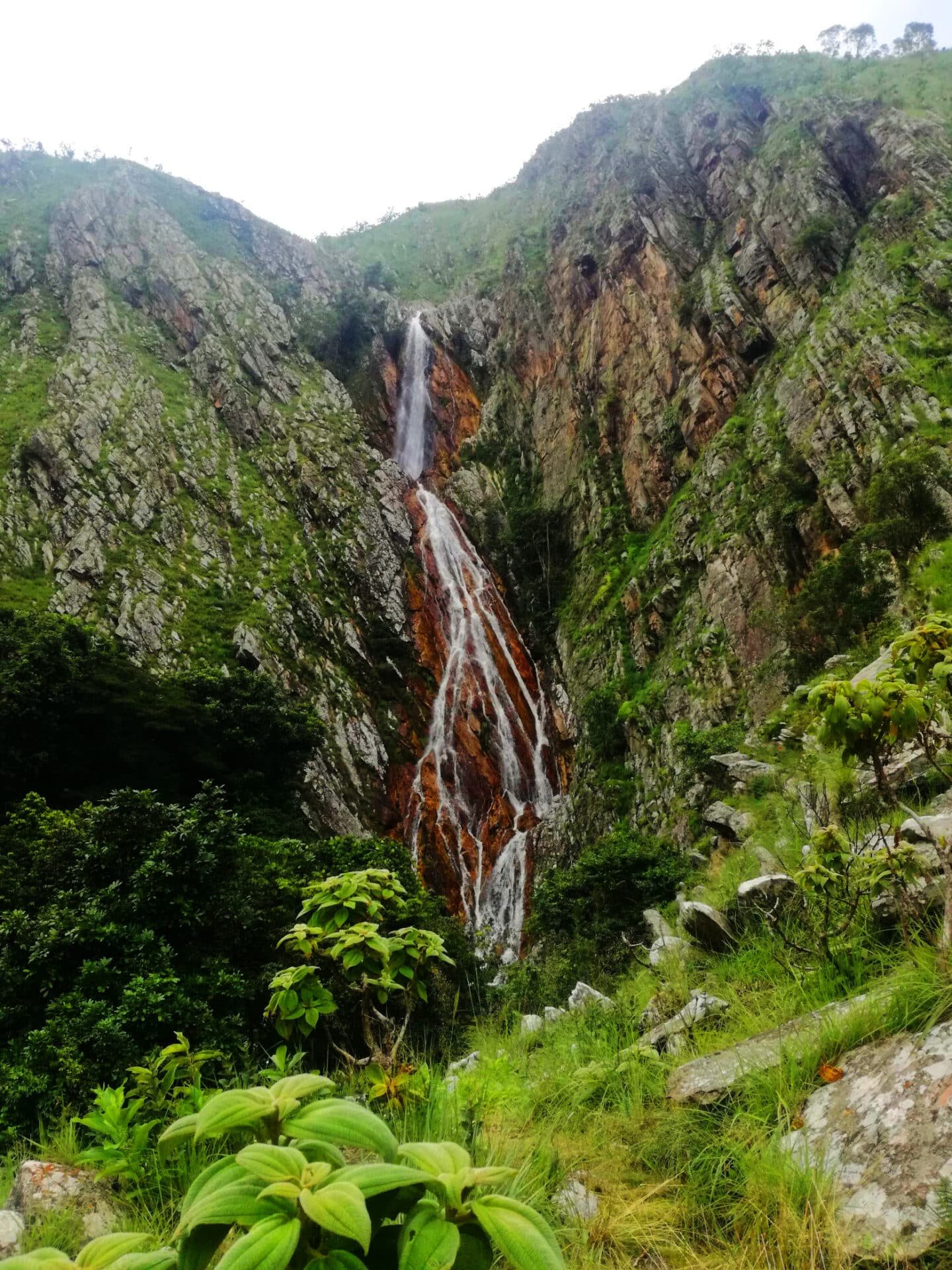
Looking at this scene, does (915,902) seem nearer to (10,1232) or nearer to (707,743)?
(10,1232)

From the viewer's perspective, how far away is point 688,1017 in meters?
3.76

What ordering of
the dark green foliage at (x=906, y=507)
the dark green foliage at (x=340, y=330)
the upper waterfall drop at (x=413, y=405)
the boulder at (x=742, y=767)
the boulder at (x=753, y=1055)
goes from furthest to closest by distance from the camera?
the dark green foliage at (x=340, y=330), the upper waterfall drop at (x=413, y=405), the dark green foliage at (x=906, y=507), the boulder at (x=742, y=767), the boulder at (x=753, y=1055)

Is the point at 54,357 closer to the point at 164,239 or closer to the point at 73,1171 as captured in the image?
the point at 164,239

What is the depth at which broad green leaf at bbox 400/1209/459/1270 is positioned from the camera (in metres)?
0.98

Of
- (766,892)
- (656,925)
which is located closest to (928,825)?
(766,892)

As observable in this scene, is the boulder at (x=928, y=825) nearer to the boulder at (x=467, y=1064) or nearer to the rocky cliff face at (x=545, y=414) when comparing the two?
the boulder at (x=467, y=1064)

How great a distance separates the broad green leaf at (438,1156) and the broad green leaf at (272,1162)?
198mm

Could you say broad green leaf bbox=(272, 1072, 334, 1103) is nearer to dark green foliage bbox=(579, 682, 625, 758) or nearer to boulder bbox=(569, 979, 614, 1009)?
boulder bbox=(569, 979, 614, 1009)

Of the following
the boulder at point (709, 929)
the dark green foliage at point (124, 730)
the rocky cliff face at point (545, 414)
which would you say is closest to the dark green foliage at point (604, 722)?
the rocky cliff face at point (545, 414)

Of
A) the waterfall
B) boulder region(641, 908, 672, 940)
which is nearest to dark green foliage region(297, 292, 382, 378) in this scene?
the waterfall

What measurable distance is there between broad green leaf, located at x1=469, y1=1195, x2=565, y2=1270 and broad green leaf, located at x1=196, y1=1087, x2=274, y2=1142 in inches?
18.5

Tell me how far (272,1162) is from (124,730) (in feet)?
45.5

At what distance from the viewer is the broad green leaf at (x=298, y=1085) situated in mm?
1339

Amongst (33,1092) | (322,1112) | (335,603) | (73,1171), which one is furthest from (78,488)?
(322,1112)
